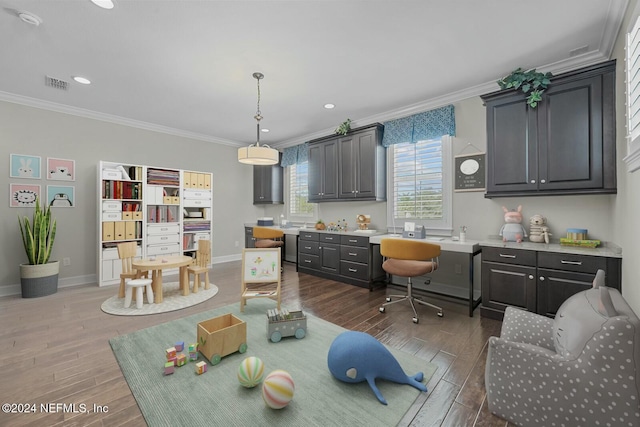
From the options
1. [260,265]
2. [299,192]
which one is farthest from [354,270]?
[299,192]

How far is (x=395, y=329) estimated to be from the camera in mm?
2658

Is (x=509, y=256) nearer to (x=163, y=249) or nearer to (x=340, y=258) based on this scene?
(x=340, y=258)

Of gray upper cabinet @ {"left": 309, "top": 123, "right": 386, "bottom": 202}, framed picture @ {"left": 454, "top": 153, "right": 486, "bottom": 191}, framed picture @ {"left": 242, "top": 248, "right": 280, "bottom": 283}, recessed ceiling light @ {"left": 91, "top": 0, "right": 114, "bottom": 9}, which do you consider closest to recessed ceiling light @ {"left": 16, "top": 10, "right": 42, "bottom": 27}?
recessed ceiling light @ {"left": 91, "top": 0, "right": 114, "bottom": 9}

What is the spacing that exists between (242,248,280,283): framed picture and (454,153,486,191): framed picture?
2.64m

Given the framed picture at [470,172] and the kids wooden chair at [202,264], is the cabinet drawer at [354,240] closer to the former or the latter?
the framed picture at [470,172]

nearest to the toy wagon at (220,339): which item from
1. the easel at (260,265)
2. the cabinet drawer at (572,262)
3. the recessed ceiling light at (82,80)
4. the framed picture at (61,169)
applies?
the easel at (260,265)

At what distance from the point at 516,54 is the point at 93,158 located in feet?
20.1

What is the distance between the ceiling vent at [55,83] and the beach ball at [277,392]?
14.3 ft

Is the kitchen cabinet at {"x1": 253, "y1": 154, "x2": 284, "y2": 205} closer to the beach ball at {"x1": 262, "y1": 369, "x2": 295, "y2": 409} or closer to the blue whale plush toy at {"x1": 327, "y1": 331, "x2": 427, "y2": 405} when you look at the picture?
the blue whale plush toy at {"x1": 327, "y1": 331, "x2": 427, "y2": 405}

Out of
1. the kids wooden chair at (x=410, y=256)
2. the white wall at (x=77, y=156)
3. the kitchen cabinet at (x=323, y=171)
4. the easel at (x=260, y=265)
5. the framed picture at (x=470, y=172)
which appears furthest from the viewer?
the kitchen cabinet at (x=323, y=171)

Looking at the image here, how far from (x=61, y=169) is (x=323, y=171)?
4220 millimetres

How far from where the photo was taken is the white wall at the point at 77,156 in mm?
3799

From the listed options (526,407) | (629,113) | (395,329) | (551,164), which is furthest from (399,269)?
(629,113)

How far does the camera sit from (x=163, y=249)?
15.7ft
